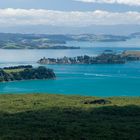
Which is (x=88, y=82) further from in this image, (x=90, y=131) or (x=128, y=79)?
(x=90, y=131)

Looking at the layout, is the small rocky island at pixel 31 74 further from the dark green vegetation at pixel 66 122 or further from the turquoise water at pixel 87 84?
the dark green vegetation at pixel 66 122

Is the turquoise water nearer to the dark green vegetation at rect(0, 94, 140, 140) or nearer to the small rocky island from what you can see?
the small rocky island

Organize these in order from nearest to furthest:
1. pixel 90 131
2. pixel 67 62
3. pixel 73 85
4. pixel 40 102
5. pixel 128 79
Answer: pixel 90 131 → pixel 40 102 → pixel 73 85 → pixel 128 79 → pixel 67 62

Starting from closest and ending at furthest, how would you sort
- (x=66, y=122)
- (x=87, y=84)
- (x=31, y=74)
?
(x=66, y=122) < (x=87, y=84) < (x=31, y=74)

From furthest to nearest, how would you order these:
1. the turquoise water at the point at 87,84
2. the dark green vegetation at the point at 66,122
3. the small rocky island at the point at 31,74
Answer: the small rocky island at the point at 31,74 < the turquoise water at the point at 87,84 < the dark green vegetation at the point at 66,122

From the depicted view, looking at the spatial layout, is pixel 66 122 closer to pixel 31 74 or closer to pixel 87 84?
pixel 87 84

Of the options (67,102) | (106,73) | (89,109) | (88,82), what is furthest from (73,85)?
(89,109)

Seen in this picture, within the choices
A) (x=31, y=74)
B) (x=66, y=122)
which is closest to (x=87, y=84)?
(x=31, y=74)

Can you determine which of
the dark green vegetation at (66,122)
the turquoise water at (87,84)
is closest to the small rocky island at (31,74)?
the turquoise water at (87,84)
